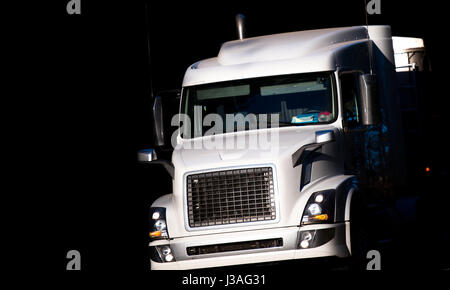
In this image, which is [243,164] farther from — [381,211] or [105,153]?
[105,153]

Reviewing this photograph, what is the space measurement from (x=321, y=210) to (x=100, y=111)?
11453 millimetres

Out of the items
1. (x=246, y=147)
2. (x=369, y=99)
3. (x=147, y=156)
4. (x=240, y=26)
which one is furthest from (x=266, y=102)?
(x=240, y=26)

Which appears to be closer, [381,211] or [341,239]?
[341,239]

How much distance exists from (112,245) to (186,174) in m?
8.47

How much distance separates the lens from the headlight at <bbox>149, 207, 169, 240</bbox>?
1077 cm

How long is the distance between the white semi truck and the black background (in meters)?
2.98

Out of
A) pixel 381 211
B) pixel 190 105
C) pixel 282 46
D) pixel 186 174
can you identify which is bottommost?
pixel 381 211

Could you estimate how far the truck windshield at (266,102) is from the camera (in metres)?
11.3

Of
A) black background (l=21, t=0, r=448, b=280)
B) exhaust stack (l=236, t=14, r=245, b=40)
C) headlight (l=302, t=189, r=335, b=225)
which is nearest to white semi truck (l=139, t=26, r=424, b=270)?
headlight (l=302, t=189, r=335, b=225)

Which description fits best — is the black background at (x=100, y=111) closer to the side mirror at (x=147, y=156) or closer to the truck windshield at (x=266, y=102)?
the truck windshield at (x=266, y=102)

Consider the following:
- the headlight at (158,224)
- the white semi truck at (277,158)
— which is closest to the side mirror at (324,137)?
the white semi truck at (277,158)

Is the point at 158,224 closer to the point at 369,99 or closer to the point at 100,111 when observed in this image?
the point at 369,99
